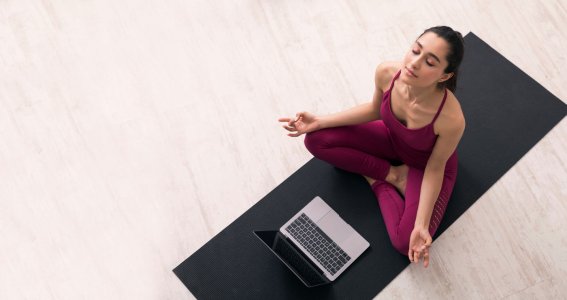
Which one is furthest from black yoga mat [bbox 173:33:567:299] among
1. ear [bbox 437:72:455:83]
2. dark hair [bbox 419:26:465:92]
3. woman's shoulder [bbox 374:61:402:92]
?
dark hair [bbox 419:26:465:92]

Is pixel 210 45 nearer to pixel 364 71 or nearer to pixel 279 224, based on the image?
pixel 364 71

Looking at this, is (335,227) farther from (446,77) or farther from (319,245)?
(446,77)

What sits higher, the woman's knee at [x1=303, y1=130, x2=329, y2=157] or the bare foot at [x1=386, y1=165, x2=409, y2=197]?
the woman's knee at [x1=303, y1=130, x2=329, y2=157]

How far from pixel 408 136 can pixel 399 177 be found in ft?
1.29

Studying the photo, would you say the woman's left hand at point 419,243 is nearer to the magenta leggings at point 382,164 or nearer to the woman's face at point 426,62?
the magenta leggings at point 382,164

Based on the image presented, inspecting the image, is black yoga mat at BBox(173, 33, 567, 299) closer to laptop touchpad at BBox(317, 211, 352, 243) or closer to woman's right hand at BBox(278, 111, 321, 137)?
laptop touchpad at BBox(317, 211, 352, 243)

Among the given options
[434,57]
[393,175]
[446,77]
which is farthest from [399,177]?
[434,57]

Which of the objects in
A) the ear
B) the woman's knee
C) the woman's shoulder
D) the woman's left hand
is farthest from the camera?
the woman's knee

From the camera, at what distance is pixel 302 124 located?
255 centimetres

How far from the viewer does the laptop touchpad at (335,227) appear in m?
2.78

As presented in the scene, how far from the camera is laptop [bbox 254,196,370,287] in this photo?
267 cm

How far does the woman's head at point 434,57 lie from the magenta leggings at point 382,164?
61 centimetres

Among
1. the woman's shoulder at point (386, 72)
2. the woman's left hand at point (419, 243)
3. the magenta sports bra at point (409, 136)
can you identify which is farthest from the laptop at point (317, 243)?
the woman's shoulder at point (386, 72)

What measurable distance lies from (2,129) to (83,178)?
1.61ft
